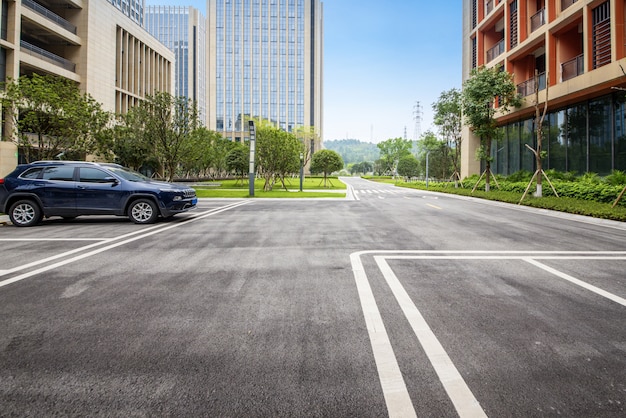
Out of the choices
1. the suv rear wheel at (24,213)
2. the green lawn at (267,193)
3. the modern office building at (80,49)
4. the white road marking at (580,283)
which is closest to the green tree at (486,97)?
the green lawn at (267,193)

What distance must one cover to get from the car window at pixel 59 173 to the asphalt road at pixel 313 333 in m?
3.90

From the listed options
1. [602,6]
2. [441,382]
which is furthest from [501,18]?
[441,382]

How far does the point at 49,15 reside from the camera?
94.9 feet

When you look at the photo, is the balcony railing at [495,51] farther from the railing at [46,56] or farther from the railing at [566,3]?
the railing at [46,56]

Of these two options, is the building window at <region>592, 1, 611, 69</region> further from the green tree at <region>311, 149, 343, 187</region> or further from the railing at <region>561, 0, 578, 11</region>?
the green tree at <region>311, 149, 343, 187</region>

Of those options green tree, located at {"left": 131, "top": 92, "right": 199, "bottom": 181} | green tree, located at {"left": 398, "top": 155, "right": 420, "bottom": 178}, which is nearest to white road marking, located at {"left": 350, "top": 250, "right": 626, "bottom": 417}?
green tree, located at {"left": 131, "top": 92, "right": 199, "bottom": 181}

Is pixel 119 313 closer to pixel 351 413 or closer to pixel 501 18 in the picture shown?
pixel 351 413

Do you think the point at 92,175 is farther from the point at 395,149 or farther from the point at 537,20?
the point at 395,149

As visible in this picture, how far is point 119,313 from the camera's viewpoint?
11.2 feet

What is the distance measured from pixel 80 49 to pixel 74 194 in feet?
98.5

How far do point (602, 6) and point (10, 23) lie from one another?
35.1m

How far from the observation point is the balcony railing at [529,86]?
69.3ft

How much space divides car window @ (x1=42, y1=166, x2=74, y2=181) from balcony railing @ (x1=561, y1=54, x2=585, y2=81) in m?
22.1

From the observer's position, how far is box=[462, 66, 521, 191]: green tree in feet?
72.3
